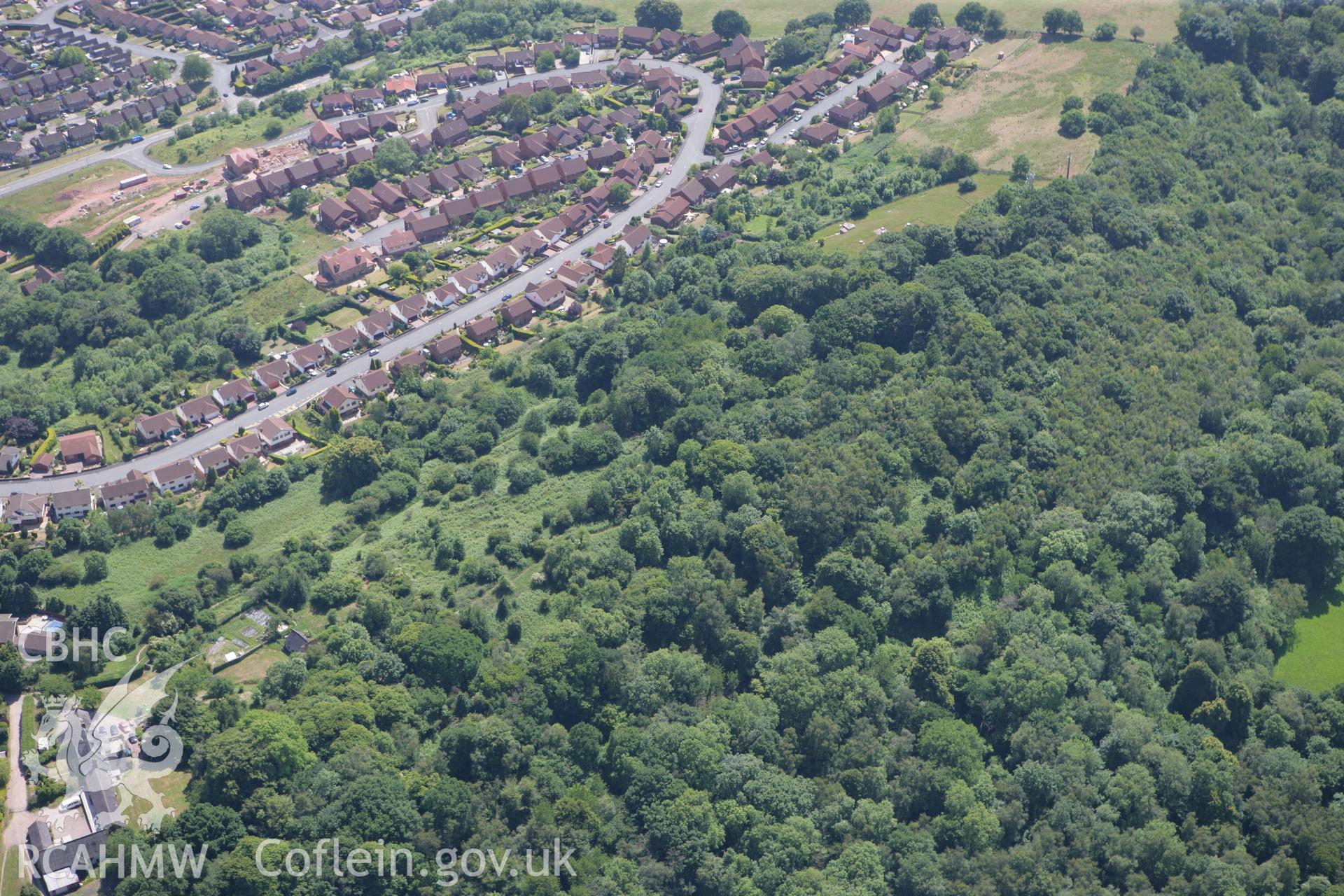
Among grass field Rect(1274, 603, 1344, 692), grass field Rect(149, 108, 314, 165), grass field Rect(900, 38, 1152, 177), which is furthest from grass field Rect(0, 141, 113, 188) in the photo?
grass field Rect(1274, 603, 1344, 692)

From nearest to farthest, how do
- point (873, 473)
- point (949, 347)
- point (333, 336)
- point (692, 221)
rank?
point (873, 473) → point (949, 347) → point (333, 336) → point (692, 221)

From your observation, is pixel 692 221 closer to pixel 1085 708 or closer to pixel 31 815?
pixel 1085 708

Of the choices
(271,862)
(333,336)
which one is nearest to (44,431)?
(333,336)

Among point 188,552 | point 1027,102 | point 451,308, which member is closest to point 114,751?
point 188,552

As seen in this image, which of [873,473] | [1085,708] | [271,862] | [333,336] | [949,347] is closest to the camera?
[271,862]

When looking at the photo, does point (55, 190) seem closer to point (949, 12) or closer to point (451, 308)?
point (451, 308)

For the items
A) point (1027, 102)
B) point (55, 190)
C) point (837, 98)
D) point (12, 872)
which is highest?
point (1027, 102)
